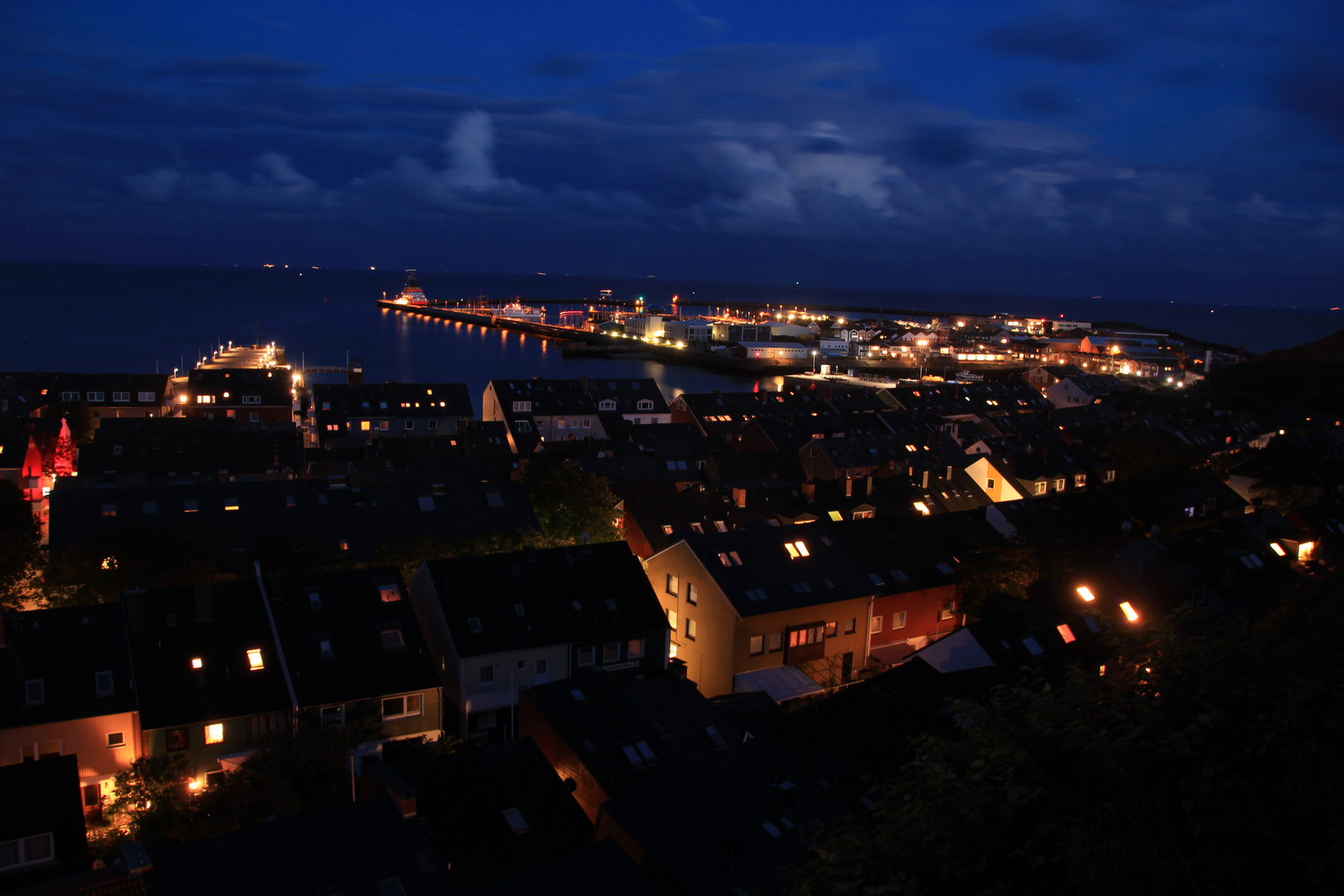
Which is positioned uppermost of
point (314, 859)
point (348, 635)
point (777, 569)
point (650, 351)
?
point (314, 859)

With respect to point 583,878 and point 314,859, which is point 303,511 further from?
point 583,878

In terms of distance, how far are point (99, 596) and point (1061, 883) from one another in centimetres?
2083

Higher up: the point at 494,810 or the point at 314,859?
the point at 314,859

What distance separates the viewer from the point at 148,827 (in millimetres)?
13078

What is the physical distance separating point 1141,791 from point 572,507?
74.2 feet

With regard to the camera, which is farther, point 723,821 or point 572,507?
point 572,507

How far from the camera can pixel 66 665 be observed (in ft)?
53.0

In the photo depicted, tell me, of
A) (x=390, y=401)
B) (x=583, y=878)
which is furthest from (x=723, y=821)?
(x=390, y=401)

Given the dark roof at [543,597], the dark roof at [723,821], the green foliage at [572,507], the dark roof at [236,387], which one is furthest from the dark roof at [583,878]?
the dark roof at [236,387]

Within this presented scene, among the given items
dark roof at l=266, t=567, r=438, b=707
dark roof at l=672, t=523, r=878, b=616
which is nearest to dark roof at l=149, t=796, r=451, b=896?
dark roof at l=266, t=567, r=438, b=707

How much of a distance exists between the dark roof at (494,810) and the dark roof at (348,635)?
5.07 metres

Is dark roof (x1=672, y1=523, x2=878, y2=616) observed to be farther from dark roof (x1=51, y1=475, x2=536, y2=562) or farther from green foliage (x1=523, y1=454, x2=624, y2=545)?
dark roof (x1=51, y1=475, x2=536, y2=562)

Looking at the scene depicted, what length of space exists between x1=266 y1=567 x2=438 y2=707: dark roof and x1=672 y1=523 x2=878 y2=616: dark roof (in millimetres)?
7516

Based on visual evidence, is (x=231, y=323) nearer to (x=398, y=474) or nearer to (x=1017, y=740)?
(x=398, y=474)
